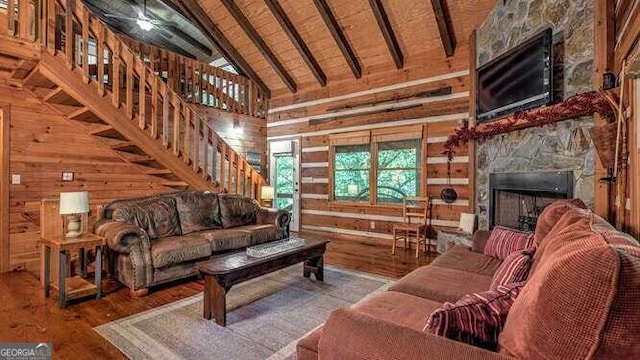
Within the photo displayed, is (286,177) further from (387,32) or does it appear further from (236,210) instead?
(387,32)

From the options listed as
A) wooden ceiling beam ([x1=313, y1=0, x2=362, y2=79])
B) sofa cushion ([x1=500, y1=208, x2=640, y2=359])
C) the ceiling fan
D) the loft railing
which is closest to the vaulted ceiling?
wooden ceiling beam ([x1=313, y1=0, x2=362, y2=79])

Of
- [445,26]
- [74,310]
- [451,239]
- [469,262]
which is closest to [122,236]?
[74,310]

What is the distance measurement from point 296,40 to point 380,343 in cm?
551

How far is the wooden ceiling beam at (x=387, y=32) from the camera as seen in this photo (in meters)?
4.60

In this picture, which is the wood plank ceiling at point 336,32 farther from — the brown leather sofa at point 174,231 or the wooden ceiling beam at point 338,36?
the brown leather sofa at point 174,231

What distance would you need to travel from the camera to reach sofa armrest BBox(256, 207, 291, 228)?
479 centimetres

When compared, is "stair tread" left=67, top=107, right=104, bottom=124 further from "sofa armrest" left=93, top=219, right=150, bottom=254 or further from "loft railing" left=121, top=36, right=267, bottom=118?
"loft railing" left=121, top=36, right=267, bottom=118

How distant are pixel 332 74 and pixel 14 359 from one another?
577 cm

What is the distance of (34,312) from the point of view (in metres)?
2.72

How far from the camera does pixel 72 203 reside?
296 centimetres

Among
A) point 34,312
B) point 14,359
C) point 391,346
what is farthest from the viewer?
point 34,312

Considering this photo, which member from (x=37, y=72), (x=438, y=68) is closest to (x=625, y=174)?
(x=438, y=68)

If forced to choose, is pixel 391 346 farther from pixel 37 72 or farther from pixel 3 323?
pixel 37 72

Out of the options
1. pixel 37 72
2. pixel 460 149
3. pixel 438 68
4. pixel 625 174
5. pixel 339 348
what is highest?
pixel 438 68
